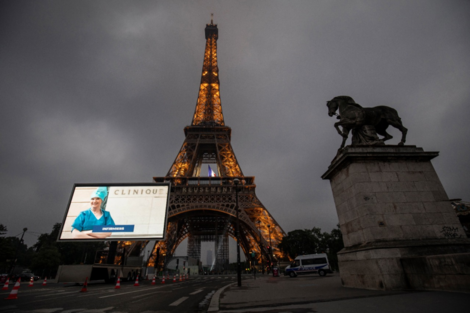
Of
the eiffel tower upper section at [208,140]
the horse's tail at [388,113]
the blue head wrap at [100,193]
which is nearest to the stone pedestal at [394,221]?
the horse's tail at [388,113]

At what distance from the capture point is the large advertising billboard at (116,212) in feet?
63.7

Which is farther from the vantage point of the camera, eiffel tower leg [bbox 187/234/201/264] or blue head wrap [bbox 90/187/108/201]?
eiffel tower leg [bbox 187/234/201/264]

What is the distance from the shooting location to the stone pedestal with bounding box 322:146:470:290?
5.88 meters

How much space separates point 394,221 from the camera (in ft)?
22.1

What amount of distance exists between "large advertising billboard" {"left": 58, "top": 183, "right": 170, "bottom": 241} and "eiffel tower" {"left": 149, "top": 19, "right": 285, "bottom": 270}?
42.9 feet

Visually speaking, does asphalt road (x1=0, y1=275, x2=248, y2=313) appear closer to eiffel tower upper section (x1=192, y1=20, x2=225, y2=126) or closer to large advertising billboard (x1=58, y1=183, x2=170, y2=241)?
large advertising billboard (x1=58, y1=183, x2=170, y2=241)

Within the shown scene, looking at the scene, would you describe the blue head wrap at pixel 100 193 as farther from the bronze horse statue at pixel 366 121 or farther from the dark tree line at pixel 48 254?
the dark tree line at pixel 48 254

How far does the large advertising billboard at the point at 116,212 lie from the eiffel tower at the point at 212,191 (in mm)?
13074

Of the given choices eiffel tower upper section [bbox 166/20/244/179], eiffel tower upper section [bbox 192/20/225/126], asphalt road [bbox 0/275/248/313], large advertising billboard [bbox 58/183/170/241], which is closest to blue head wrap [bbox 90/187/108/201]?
large advertising billboard [bbox 58/183/170/241]

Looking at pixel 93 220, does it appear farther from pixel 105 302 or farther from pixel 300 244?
pixel 300 244

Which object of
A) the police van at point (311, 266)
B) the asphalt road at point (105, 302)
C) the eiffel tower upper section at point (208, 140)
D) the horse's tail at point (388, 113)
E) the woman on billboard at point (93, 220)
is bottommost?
the asphalt road at point (105, 302)

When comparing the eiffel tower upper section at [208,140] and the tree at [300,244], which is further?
the eiffel tower upper section at [208,140]

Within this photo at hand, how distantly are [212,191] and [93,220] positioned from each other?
19691 millimetres

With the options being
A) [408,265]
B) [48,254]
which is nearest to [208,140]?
[48,254]
